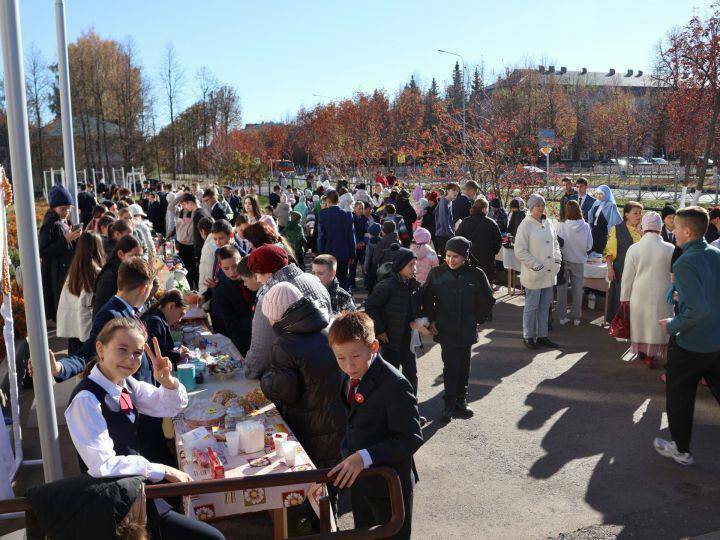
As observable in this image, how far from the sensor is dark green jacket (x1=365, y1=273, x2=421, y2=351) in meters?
5.95

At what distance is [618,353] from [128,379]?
679 cm

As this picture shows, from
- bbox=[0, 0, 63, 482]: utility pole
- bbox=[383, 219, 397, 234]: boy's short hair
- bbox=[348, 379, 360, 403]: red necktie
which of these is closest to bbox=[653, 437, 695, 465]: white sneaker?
bbox=[348, 379, 360, 403]: red necktie

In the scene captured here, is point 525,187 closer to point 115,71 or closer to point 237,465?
point 237,465

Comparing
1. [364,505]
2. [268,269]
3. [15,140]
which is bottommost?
[364,505]

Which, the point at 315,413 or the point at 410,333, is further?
the point at 410,333

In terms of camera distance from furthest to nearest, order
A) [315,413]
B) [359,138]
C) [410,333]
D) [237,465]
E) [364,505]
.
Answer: [359,138]
[410,333]
[315,413]
[237,465]
[364,505]

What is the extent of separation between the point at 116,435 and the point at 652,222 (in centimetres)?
601

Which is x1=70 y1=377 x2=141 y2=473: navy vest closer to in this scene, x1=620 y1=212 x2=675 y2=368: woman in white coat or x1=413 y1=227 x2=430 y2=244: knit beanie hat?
x1=413 y1=227 x2=430 y2=244: knit beanie hat

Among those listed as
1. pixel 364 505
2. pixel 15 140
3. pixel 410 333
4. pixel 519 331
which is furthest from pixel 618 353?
pixel 15 140

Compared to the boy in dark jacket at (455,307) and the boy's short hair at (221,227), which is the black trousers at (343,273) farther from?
the boy in dark jacket at (455,307)

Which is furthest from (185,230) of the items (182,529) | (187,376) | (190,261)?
(182,529)

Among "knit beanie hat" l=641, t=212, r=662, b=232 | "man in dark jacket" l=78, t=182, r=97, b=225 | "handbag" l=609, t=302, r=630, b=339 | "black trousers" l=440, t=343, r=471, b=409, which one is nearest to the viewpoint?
"black trousers" l=440, t=343, r=471, b=409

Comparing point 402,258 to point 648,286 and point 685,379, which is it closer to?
point 685,379

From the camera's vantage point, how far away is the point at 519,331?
9.56 metres
